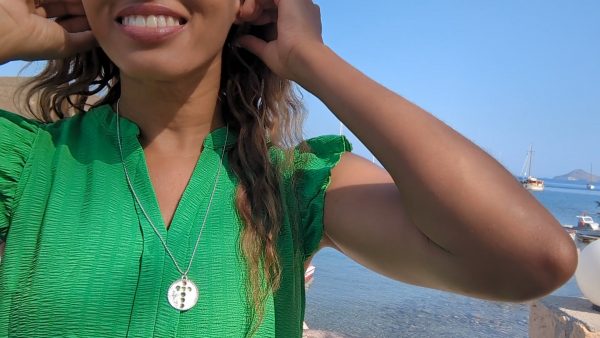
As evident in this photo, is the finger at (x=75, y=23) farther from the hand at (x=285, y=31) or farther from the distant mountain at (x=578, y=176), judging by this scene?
the distant mountain at (x=578, y=176)

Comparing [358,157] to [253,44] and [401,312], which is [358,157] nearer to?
[253,44]

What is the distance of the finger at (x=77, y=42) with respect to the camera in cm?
154

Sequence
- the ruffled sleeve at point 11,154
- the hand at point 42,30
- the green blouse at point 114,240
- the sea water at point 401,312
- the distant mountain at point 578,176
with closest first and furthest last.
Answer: the green blouse at point 114,240, the ruffled sleeve at point 11,154, the hand at point 42,30, the sea water at point 401,312, the distant mountain at point 578,176

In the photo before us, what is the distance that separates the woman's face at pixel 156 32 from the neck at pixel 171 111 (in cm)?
13

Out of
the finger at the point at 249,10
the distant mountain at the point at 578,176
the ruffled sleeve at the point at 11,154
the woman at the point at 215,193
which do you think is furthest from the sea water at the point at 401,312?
the distant mountain at the point at 578,176

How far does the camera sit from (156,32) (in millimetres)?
1302

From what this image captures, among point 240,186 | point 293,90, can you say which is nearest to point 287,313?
point 240,186

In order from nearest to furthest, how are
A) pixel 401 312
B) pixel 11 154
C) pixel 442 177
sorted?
1. pixel 442 177
2. pixel 11 154
3. pixel 401 312

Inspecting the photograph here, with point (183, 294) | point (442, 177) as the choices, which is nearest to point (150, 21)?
point (183, 294)

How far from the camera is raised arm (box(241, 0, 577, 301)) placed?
115cm

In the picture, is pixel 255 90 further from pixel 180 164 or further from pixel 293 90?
pixel 180 164

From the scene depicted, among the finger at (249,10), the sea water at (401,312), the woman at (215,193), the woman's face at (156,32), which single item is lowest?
the sea water at (401,312)

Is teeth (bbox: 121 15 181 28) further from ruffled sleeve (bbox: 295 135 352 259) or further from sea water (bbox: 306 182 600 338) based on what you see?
sea water (bbox: 306 182 600 338)

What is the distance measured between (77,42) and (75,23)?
3.1 inches
